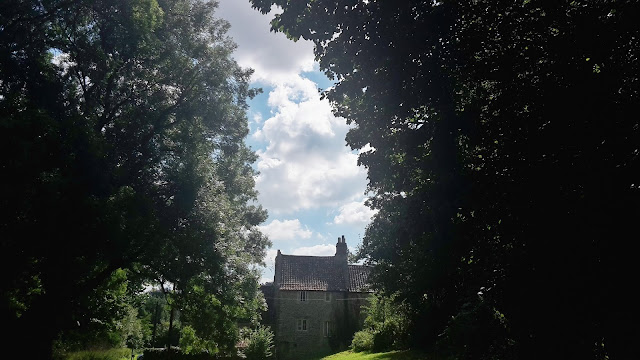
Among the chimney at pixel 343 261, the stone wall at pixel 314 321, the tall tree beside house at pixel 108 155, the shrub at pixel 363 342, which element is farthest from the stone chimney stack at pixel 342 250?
the tall tree beside house at pixel 108 155

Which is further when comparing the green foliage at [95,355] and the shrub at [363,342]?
the shrub at [363,342]

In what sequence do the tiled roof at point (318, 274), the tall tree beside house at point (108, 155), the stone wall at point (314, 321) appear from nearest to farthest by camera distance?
the tall tree beside house at point (108, 155) < the stone wall at point (314, 321) < the tiled roof at point (318, 274)

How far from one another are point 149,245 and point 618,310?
14.8 meters

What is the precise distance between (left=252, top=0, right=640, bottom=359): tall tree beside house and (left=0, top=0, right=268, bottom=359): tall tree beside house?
9034 mm

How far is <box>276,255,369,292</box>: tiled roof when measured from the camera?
44.0 metres

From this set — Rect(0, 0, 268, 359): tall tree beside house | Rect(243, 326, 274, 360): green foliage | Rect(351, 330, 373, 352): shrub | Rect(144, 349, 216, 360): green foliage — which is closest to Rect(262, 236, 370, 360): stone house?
Rect(351, 330, 373, 352): shrub

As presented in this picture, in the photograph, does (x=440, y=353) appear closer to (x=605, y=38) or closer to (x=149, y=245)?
(x=149, y=245)

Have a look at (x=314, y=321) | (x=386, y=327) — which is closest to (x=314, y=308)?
(x=314, y=321)

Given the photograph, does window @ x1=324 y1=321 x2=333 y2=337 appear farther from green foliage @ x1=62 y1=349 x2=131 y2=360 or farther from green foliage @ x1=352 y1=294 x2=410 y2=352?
green foliage @ x1=62 y1=349 x2=131 y2=360

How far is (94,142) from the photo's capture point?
14.8 meters

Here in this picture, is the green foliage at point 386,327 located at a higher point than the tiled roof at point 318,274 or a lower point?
lower

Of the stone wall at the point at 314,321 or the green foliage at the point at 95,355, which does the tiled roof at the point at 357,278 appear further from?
the green foliage at the point at 95,355

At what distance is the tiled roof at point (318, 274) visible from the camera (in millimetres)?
44031


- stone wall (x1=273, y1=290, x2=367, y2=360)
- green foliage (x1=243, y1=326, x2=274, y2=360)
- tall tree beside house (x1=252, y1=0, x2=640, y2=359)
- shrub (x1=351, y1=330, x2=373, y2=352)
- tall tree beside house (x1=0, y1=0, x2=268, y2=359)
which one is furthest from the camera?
stone wall (x1=273, y1=290, x2=367, y2=360)
